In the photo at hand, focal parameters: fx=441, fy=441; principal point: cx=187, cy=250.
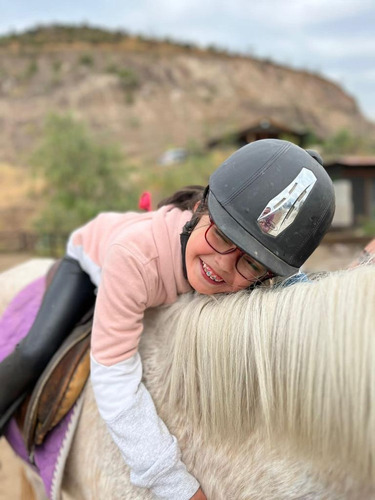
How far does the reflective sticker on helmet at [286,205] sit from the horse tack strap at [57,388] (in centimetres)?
95

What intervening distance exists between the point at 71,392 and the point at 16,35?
54260 mm

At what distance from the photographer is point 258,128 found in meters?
25.6

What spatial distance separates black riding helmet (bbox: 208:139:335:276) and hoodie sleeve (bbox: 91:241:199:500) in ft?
1.22

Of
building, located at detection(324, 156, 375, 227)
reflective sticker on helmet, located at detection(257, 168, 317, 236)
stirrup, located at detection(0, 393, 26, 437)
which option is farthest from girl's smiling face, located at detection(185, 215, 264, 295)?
building, located at detection(324, 156, 375, 227)

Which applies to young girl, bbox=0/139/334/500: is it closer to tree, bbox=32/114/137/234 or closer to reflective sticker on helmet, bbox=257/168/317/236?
reflective sticker on helmet, bbox=257/168/317/236

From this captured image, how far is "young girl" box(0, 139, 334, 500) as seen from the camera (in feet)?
3.67

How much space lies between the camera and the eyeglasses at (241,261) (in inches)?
47.4

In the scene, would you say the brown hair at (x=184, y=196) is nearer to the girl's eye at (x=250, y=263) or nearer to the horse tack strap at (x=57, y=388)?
the girl's eye at (x=250, y=263)

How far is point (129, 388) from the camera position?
4.26ft

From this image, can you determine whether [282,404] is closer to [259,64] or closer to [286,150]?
[286,150]

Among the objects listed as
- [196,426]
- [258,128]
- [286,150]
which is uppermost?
[286,150]

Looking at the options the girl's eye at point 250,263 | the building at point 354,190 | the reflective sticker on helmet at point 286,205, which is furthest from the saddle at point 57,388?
the building at point 354,190

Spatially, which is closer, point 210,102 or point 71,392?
point 71,392

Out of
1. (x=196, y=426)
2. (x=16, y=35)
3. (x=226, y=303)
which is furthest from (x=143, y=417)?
(x=16, y=35)
